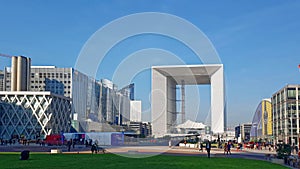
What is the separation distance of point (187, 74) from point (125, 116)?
5298cm

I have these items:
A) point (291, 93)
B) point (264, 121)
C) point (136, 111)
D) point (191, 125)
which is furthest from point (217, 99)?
point (136, 111)

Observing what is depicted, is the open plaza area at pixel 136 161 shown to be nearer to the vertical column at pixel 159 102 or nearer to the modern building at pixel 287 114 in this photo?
the modern building at pixel 287 114

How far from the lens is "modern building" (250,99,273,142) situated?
116062 millimetres

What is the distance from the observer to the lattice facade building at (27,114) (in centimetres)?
11419

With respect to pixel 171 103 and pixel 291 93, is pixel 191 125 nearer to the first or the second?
pixel 171 103

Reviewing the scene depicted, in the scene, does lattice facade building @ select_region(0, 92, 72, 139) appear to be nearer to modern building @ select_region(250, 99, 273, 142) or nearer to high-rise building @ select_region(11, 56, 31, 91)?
high-rise building @ select_region(11, 56, 31, 91)

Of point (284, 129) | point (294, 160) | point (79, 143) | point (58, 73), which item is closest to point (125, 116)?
point (79, 143)

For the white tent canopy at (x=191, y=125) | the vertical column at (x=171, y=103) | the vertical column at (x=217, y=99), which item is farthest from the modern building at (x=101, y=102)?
the vertical column at (x=217, y=99)

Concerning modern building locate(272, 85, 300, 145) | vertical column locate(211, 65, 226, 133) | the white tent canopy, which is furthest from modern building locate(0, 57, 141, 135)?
vertical column locate(211, 65, 226, 133)

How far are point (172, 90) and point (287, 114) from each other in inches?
1890

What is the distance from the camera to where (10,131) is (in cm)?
11431

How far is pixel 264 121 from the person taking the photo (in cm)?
12238

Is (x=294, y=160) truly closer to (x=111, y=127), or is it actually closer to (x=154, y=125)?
(x=111, y=127)

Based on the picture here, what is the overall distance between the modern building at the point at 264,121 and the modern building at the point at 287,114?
8594mm
